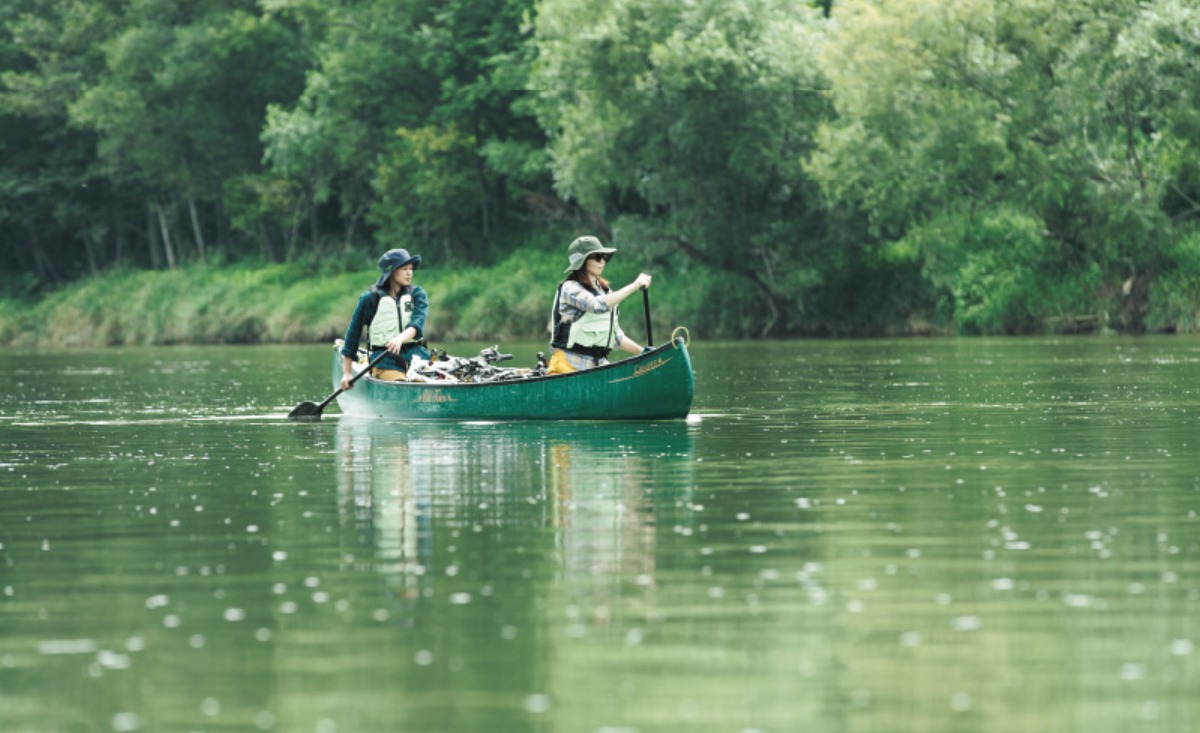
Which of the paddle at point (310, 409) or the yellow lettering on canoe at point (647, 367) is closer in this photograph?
the yellow lettering on canoe at point (647, 367)

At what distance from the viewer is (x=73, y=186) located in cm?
7912

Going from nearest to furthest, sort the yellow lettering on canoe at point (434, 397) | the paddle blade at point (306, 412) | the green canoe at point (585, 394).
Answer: the green canoe at point (585, 394)
the yellow lettering on canoe at point (434, 397)
the paddle blade at point (306, 412)

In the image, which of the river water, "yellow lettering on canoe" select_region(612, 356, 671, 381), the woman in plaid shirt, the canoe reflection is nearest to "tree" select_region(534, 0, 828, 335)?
the woman in plaid shirt

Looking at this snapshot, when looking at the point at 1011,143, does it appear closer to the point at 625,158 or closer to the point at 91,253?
the point at 625,158

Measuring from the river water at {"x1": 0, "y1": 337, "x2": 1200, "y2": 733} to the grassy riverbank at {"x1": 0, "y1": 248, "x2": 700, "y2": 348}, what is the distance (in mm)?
38371

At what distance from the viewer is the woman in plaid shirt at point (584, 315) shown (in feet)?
73.5

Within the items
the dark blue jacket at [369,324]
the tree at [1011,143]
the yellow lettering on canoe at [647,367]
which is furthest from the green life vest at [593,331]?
the tree at [1011,143]

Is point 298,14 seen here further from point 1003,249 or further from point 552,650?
point 552,650

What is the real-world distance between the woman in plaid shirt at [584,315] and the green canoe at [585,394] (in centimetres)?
Answer: 31

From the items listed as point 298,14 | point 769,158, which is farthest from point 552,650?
point 298,14

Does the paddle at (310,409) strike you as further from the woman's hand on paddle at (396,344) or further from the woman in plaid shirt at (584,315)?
the woman in plaid shirt at (584,315)

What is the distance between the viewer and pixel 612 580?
34.9 ft

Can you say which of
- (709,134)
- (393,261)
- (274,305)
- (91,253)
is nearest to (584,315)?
(393,261)

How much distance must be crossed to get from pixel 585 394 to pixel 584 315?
31.4 inches
